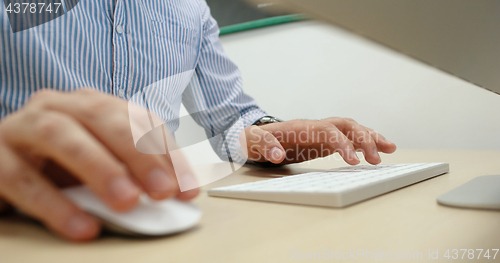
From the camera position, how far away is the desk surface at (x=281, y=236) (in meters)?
0.16

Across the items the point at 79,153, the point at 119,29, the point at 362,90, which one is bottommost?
the point at 362,90

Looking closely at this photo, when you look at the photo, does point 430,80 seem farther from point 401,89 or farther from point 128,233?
point 128,233

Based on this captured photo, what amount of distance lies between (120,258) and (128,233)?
2 centimetres

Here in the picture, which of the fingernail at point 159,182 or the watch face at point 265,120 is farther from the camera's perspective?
the watch face at point 265,120

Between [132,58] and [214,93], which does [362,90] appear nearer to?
[214,93]

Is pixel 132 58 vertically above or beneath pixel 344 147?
above

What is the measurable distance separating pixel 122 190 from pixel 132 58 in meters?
0.52

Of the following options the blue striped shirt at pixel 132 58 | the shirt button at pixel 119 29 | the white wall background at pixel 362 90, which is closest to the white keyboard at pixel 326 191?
the blue striped shirt at pixel 132 58

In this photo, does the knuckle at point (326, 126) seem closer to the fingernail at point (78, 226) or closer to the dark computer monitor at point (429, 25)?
the dark computer monitor at point (429, 25)

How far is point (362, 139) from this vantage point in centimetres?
48

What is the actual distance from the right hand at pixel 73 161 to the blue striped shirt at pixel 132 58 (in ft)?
1.25

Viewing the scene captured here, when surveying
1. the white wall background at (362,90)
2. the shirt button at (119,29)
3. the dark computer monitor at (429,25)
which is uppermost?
the shirt button at (119,29)

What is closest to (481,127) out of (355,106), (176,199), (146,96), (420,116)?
(420,116)

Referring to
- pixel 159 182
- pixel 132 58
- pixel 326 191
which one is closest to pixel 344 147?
pixel 326 191
